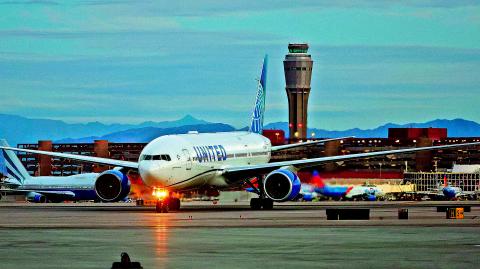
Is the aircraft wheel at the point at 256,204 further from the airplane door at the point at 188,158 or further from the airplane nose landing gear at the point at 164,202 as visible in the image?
the airplane door at the point at 188,158

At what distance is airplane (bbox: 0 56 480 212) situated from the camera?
7512 cm

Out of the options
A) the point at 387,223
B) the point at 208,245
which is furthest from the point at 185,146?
the point at 208,245

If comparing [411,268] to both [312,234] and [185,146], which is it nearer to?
[312,234]

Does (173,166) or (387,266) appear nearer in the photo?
(387,266)

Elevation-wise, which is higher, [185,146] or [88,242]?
[185,146]

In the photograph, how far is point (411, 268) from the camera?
29.6 meters

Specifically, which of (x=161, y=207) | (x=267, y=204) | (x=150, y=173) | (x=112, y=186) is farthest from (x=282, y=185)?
(x=112, y=186)

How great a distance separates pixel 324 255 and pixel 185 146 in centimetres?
4393

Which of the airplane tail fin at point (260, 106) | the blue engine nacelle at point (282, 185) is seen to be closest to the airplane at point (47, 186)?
the airplane tail fin at point (260, 106)

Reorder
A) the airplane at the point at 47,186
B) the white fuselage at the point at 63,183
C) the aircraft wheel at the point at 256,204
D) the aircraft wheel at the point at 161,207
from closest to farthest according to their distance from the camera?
the aircraft wheel at the point at 161,207
the aircraft wheel at the point at 256,204
the white fuselage at the point at 63,183
the airplane at the point at 47,186

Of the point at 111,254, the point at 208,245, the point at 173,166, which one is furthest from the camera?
the point at 173,166

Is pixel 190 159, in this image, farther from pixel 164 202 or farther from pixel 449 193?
pixel 449 193

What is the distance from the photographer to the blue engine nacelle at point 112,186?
80.7 m

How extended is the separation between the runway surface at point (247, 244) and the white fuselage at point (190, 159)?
18.8m
